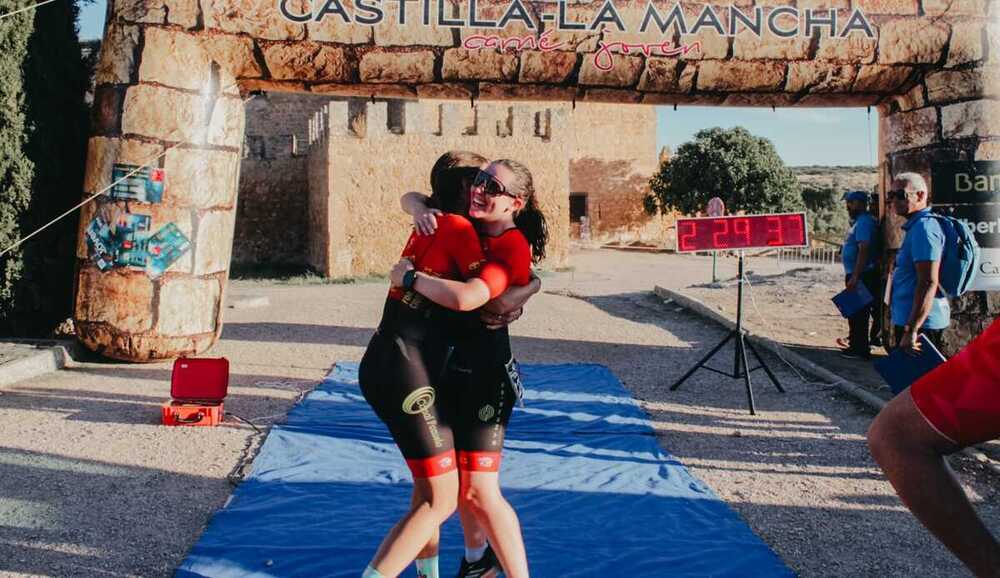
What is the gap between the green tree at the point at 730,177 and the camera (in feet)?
102

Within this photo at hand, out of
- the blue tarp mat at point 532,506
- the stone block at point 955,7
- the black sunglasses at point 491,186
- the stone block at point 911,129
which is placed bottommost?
the blue tarp mat at point 532,506

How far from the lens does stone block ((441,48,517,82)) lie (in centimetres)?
779

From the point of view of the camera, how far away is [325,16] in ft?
25.0

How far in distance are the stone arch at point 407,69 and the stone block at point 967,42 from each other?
1 cm

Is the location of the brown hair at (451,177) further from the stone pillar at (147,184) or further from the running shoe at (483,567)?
the stone pillar at (147,184)

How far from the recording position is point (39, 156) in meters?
8.56

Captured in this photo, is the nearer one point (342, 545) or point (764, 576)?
point (764, 576)

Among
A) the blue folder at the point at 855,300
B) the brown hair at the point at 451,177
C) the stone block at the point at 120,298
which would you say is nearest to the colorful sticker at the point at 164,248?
the stone block at the point at 120,298

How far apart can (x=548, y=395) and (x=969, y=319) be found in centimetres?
385

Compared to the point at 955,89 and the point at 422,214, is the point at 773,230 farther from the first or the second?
the point at 422,214

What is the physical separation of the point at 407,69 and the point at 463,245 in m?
5.44

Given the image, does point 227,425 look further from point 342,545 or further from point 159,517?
point 342,545

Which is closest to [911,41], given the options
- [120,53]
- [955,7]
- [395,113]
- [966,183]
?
[955,7]

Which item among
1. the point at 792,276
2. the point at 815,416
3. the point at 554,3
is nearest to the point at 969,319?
the point at 815,416
